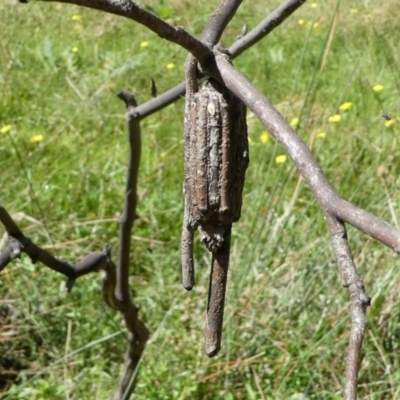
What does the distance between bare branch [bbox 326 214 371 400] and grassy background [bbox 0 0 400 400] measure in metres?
0.77

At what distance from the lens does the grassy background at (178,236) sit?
1625mm

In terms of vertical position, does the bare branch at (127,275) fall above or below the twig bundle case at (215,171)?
above

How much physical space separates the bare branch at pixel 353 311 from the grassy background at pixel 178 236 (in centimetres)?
77

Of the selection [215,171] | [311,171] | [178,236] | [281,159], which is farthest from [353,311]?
[178,236]

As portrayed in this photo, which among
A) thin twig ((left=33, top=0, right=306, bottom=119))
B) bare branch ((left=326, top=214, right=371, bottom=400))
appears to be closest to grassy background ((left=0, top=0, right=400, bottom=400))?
thin twig ((left=33, top=0, right=306, bottom=119))

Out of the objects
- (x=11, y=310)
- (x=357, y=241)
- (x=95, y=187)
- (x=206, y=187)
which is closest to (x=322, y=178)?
(x=206, y=187)

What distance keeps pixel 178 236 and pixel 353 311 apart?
1700mm

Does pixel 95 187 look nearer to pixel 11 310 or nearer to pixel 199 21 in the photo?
pixel 11 310

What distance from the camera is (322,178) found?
0.43m

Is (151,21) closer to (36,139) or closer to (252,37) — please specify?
(252,37)

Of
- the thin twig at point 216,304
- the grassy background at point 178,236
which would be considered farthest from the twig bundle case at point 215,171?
the grassy background at point 178,236

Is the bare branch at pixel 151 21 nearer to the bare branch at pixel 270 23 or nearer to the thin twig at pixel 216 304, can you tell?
the thin twig at pixel 216 304

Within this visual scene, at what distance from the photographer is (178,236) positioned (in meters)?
2.08

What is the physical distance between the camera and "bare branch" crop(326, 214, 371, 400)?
375 millimetres
